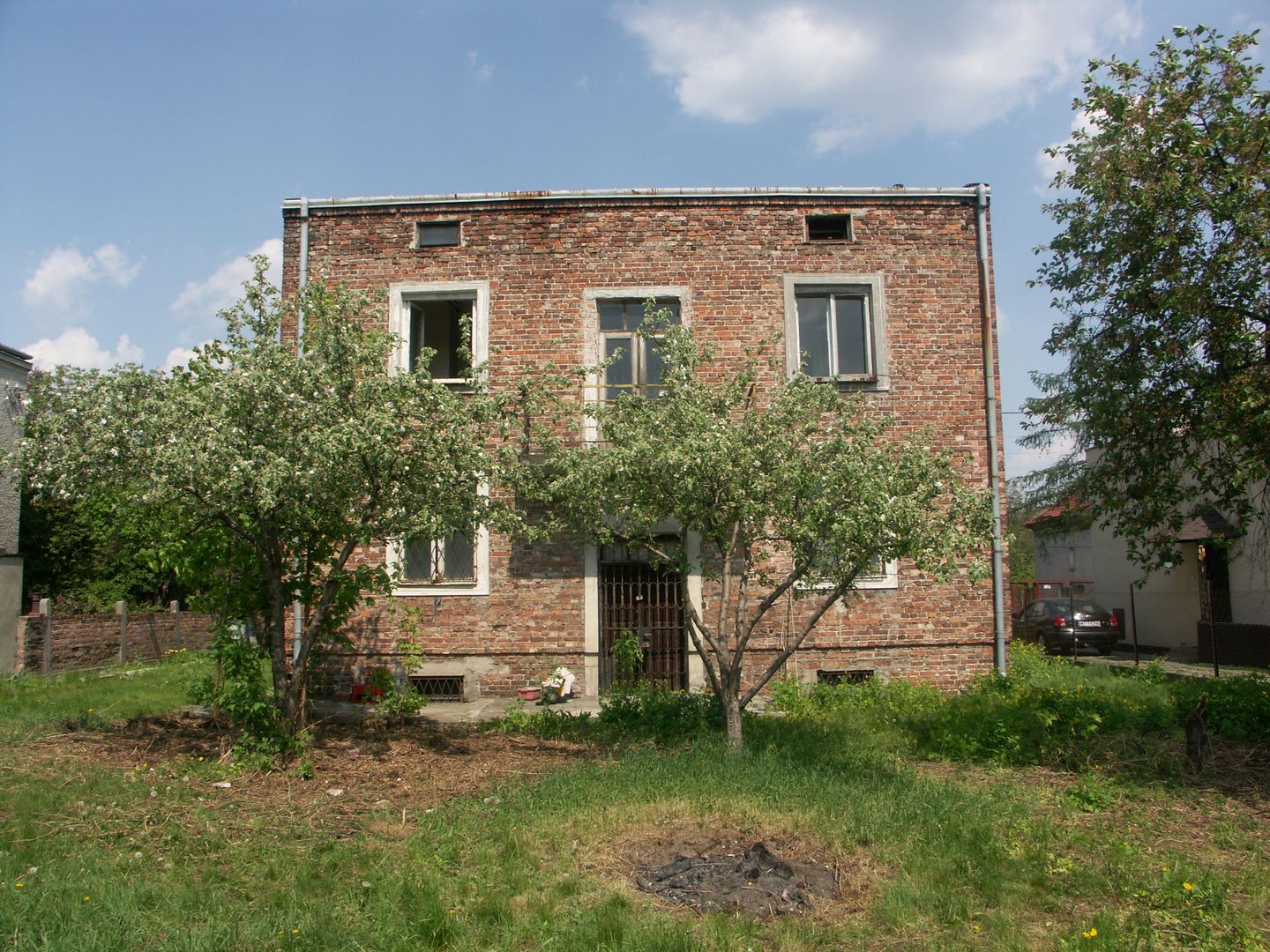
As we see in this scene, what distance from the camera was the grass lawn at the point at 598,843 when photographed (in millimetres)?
4566

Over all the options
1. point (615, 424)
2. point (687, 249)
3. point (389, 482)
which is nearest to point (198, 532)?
point (389, 482)

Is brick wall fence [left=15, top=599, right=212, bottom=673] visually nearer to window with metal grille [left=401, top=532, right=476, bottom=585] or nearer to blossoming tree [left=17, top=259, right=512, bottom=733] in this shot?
window with metal grille [left=401, top=532, right=476, bottom=585]

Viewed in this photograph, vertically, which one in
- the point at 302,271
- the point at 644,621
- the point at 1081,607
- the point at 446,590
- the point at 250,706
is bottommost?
the point at 1081,607

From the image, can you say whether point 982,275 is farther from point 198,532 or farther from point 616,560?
point 198,532

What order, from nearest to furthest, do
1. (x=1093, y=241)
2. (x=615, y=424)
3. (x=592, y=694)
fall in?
(x=615, y=424) → (x=1093, y=241) → (x=592, y=694)

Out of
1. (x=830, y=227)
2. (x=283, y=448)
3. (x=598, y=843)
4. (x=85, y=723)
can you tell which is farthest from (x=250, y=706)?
(x=830, y=227)

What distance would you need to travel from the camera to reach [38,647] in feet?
54.5

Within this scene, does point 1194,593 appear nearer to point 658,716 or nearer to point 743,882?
point 658,716

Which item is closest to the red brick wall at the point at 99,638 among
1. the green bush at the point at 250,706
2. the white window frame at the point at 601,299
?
the green bush at the point at 250,706

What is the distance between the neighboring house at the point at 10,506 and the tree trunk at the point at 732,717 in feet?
49.6

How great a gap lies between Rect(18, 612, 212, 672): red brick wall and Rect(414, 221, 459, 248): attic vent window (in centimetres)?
751

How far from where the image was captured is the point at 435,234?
12797mm

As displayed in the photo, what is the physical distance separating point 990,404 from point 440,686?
27.4 feet

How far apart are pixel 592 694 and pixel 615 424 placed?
5045mm
